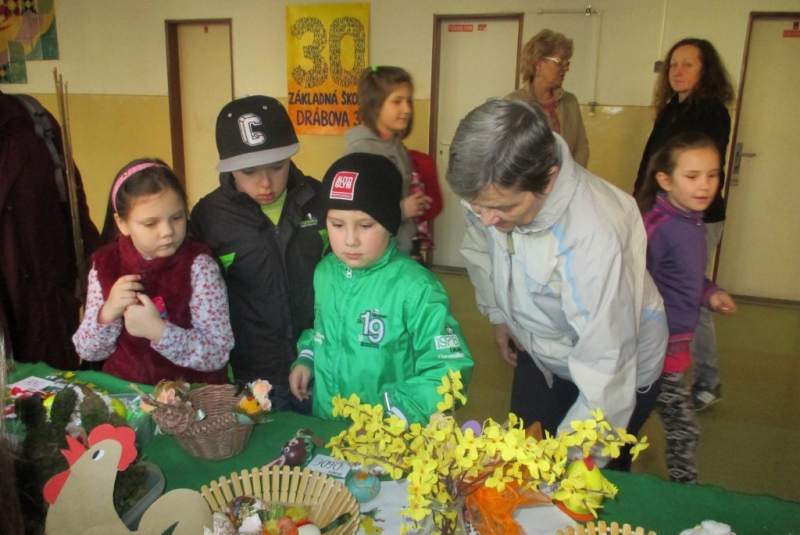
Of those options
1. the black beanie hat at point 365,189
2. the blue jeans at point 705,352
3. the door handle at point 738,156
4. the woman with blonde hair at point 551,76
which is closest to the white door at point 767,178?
the door handle at point 738,156

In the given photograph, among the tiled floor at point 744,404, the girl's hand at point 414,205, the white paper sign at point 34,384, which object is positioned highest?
the girl's hand at point 414,205

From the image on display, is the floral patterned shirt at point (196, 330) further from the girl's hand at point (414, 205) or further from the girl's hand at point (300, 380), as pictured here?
the girl's hand at point (414, 205)

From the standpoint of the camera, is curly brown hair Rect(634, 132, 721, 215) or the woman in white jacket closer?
the woman in white jacket

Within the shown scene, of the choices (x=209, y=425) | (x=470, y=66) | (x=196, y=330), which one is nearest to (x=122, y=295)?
(x=196, y=330)

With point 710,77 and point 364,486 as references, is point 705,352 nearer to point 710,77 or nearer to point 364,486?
point 710,77

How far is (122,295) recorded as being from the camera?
1.40 m

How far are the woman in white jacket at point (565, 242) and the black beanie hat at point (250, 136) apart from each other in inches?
24.9

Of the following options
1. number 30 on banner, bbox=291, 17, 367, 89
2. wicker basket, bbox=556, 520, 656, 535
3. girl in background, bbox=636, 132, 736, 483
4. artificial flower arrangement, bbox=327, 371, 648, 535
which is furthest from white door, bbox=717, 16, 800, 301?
artificial flower arrangement, bbox=327, 371, 648, 535

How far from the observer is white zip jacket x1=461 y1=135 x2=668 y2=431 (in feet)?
3.72

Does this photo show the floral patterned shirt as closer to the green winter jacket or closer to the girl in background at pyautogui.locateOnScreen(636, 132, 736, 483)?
the green winter jacket

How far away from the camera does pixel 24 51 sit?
600cm

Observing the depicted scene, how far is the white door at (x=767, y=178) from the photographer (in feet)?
13.6

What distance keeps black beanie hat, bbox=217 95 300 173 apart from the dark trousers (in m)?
0.88

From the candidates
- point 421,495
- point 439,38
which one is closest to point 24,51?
point 439,38
